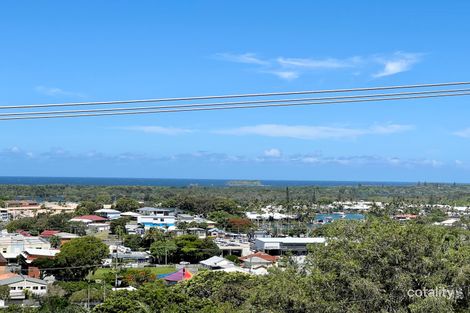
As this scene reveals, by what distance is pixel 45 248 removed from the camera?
1163 inches

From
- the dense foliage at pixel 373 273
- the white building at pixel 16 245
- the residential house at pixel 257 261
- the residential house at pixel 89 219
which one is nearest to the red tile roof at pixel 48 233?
the residential house at pixel 89 219

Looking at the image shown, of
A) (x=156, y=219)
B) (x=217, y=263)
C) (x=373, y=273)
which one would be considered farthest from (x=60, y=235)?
(x=373, y=273)

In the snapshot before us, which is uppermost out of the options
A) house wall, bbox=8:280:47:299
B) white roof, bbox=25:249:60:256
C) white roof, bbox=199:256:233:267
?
white roof, bbox=25:249:60:256

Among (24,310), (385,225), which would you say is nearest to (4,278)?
(24,310)

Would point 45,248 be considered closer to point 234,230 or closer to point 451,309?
point 234,230

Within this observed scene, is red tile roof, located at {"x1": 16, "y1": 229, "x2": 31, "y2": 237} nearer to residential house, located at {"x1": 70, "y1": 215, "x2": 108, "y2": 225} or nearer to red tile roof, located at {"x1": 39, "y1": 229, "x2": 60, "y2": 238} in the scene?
red tile roof, located at {"x1": 39, "y1": 229, "x2": 60, "y2": 238}

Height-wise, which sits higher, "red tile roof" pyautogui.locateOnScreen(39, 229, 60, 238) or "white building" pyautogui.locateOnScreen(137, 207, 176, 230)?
"white building" pyautogui.locateOnScreen(137, 207, 176, 230)

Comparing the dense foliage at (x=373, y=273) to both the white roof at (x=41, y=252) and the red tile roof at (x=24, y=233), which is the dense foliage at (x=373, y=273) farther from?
the red tile roof at (x=24, y=233)

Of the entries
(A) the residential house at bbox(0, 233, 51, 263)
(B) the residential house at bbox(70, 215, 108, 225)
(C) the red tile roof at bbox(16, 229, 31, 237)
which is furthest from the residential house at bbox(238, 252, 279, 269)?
(B) the residential house at bbox(70, 215, 108, 225)

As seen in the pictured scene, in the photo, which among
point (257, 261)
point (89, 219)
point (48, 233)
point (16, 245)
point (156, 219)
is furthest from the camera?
point (156, 219)

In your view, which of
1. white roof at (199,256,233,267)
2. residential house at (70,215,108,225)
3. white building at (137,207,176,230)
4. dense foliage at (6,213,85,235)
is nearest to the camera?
white roof at (199,256,233,267)

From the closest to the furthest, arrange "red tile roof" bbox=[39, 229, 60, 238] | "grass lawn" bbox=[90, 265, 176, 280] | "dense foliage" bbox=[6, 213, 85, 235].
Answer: "grass lawn" bbox=[90, 265, 176, 280]
"red tile roof" bbox=[39, 229, 60, 238]
"dense foliage" bbox=[6, 213, 85, 235]

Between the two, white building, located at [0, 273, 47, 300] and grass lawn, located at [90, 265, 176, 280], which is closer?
white building, located at [0, 273, 47, 300]

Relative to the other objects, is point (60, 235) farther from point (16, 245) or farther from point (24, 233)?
point (16, 245)
